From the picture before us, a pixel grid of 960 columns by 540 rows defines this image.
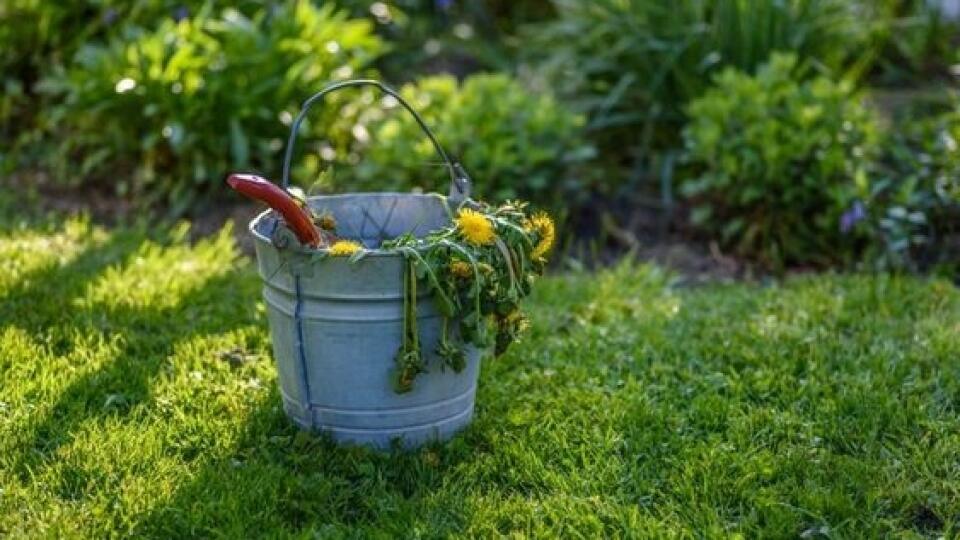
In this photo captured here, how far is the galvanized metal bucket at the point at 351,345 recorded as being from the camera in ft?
8.27

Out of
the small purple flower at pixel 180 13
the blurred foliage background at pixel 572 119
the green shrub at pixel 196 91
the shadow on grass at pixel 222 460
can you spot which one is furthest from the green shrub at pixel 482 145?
the shadow on grass at pixel 222 460

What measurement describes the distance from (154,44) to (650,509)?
2.92 metres

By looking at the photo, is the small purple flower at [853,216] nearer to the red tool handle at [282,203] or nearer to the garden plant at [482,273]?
the garden plant at [482,273]

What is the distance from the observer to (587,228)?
4.68 metres

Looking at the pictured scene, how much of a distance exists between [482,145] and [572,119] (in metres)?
0.44

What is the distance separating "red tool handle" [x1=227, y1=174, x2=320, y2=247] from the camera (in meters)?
2.46

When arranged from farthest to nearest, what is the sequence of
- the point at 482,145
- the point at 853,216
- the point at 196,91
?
the point at 196,91
the point at 482,145
the point at 853,216

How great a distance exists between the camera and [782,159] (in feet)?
14.1

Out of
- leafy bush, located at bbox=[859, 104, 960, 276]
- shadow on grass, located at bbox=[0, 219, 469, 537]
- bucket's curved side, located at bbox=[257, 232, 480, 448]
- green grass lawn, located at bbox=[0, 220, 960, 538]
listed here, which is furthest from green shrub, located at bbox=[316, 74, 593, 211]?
bucket's curved side, located at bbox=[257, 232, 480, 448]

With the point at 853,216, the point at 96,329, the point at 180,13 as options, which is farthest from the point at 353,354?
the point at 180,13

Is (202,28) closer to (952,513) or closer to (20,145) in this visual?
(20,145)

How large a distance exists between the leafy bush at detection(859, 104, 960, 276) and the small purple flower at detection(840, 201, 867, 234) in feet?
0.07

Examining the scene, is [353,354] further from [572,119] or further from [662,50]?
[662,50]

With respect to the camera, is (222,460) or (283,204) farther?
(222,460)
